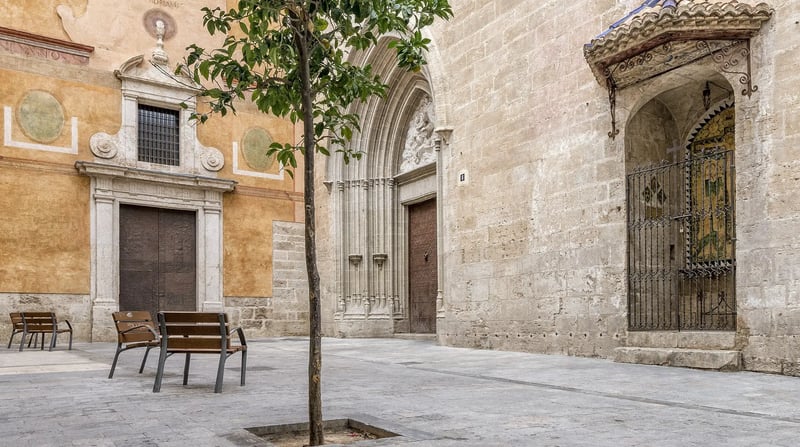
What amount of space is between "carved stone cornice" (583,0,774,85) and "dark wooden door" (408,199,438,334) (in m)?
7.57

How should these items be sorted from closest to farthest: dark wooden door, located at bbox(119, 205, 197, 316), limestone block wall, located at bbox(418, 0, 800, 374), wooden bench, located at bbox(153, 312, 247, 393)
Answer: wooden bench, located at bbox(153, 312, 247, 393) < limestone block wall, located at bbox(418, 0, 800, 374) < dark wooden door, located at bbox(119, 205, 197, 316)

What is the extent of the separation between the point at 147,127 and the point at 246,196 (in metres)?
2.91

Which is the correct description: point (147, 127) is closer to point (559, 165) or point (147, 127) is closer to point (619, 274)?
point (559, 165)

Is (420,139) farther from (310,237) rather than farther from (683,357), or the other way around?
(310,237)

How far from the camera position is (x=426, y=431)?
13.8 feet

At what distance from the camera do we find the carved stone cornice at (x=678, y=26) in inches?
312

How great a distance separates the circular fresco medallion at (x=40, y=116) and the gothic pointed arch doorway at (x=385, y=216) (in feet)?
20.6

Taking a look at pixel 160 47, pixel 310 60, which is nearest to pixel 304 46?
pixel 310 60

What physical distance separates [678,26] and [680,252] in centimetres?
348

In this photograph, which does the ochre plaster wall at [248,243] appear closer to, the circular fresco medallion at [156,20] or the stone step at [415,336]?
the stone step at [415,336]

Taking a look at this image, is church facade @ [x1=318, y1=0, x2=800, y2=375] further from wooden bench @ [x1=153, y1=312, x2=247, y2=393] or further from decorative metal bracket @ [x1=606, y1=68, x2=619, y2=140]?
wooden bench @ [x1=153, y1=312, x2=247, y2=393]

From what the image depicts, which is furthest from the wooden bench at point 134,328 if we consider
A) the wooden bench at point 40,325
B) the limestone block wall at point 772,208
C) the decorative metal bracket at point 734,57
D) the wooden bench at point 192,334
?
the decorative metal bracket at point 734,57

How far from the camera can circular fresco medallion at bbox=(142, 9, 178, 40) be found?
16.8 metres

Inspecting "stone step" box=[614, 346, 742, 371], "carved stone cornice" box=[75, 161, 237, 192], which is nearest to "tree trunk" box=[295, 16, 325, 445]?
"stone step" box=[614, 346, 742, 371]
